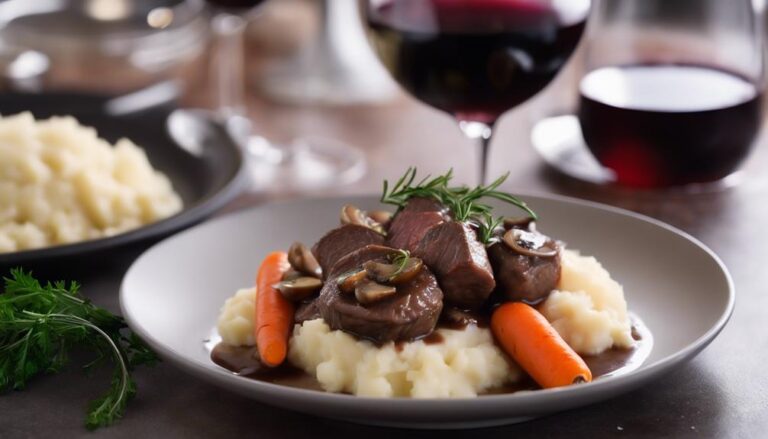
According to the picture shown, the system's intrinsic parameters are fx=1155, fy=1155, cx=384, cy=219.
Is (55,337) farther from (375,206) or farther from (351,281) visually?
(375,206)

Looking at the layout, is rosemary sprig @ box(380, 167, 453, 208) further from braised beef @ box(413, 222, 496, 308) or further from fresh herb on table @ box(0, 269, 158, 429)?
fresh herb on table @ box(0, 269, 158, 429)

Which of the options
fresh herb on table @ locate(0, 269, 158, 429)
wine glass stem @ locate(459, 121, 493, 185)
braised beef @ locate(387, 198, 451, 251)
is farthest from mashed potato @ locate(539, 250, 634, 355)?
fresh herb on table @ locate(0, 269, 158, 429)

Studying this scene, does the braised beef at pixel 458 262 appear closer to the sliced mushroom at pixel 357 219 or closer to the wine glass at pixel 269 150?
the sliced mushroom at pixel 357 219

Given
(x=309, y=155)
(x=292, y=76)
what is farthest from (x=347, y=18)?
(x=309, y=155)

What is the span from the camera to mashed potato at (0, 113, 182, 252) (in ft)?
9.83

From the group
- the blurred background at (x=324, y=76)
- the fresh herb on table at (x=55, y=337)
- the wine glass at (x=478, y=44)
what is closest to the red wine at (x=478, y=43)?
the wine glass at (x=478, y=44)

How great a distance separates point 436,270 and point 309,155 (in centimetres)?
192

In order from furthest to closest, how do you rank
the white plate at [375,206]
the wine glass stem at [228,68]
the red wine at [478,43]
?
the wine glass stem at [228,68], the red wine at [478,43], the white plate at [375,206]

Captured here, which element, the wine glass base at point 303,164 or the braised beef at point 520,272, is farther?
the wine glass base at point 303,164

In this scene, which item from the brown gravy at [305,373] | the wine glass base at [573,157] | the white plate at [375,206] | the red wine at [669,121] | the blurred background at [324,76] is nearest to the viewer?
the white plate at [375,206]

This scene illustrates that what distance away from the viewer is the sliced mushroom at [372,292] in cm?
206

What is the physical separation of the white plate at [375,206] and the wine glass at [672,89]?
2.11ft

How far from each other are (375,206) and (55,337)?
0.90 meters

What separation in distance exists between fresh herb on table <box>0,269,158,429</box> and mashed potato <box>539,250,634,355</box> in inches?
32.2
